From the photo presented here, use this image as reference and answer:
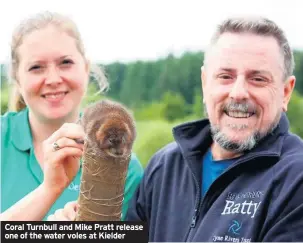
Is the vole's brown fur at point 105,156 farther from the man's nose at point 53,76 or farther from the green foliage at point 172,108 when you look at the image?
the green foliage at point 172,108

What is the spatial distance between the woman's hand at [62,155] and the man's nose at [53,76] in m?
0.36

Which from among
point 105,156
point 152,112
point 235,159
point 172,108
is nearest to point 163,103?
point 172,108

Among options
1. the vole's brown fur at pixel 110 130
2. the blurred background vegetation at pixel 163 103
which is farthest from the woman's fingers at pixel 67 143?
the blurred background vegetation at pixel 163 103

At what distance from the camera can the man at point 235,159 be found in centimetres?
155

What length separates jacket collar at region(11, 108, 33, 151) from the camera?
6.33 feet

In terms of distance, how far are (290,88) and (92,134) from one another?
2.47 ft

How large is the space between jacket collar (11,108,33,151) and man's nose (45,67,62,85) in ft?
0.67

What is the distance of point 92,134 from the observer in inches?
50.4

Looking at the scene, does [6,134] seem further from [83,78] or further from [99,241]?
[99,241]

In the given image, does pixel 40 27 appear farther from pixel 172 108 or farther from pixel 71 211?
pixel 172 108

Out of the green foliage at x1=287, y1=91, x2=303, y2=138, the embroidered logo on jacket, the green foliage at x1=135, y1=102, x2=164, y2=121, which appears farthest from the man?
the green foliage at x1=287, y1=91, x2=303, y2=138

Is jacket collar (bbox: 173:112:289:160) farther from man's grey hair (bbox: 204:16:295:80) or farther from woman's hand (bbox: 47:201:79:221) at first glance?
woman's hand (bbox: 47:201:79:221)

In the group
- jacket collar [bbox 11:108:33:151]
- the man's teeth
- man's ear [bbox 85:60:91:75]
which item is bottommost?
the man's teeth

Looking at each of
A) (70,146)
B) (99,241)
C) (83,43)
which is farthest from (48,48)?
(99,241)
